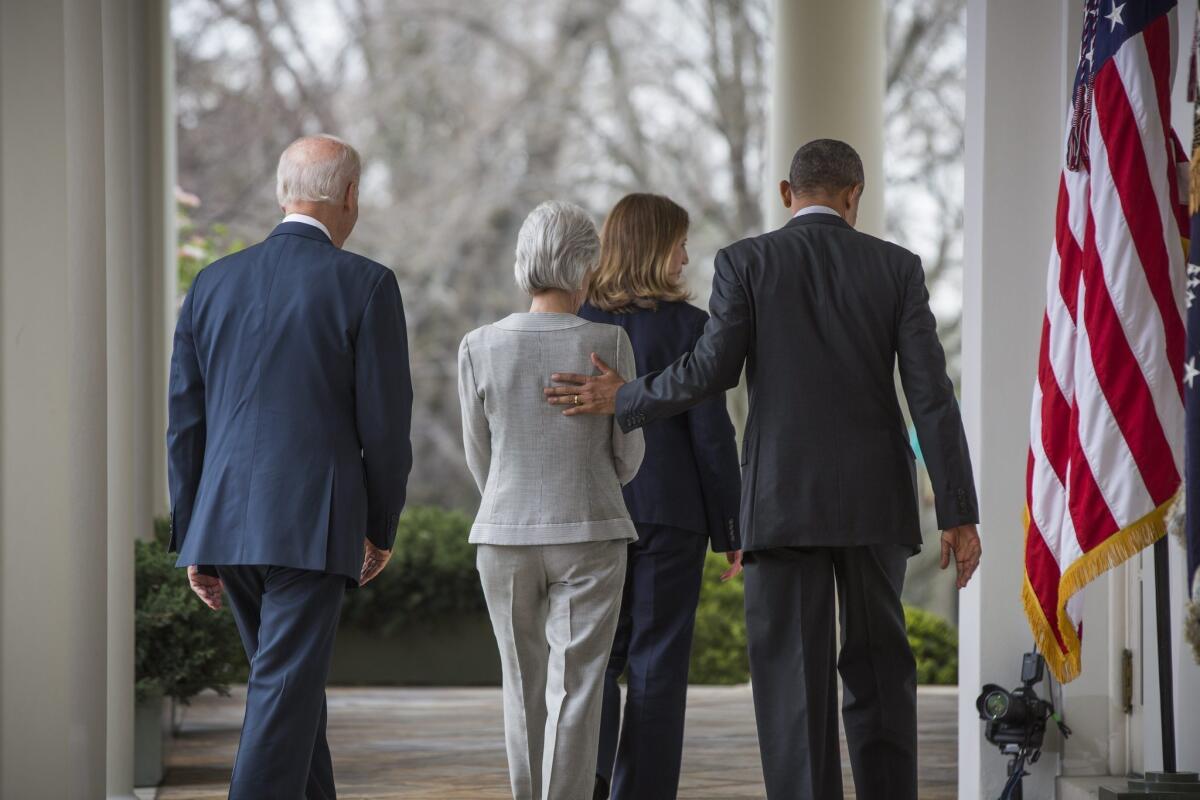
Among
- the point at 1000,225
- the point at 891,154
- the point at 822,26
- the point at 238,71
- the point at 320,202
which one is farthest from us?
the point at 238,71

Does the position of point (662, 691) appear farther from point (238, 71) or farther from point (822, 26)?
point (238, 71)

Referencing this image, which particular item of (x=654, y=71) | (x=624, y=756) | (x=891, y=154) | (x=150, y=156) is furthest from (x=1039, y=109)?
(x=654, y=71)

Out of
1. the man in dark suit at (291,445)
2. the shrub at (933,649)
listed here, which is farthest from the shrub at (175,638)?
the shrub at (933,649)

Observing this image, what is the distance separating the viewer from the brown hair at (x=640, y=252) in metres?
4.52

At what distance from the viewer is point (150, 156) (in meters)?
8.30

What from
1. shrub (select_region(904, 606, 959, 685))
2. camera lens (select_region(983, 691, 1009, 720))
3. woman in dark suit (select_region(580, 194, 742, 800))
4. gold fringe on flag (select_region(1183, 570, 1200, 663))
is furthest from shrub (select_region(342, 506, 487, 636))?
gold fringe on flag (select_region(1183, 570, 1200, 663))

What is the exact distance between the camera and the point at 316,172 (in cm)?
383

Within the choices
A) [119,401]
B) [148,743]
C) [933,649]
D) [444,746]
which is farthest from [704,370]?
[933,649]

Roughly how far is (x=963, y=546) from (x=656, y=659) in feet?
3.16

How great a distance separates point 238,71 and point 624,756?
14795 mm

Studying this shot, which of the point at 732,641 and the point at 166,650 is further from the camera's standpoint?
the point at 732,641

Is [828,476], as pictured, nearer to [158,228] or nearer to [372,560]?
[372,560]

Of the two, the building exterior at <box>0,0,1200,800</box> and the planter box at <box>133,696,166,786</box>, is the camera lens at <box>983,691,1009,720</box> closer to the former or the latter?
the building exterior at <box>0,0,1200,800</box>

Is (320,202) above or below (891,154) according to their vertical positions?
below
